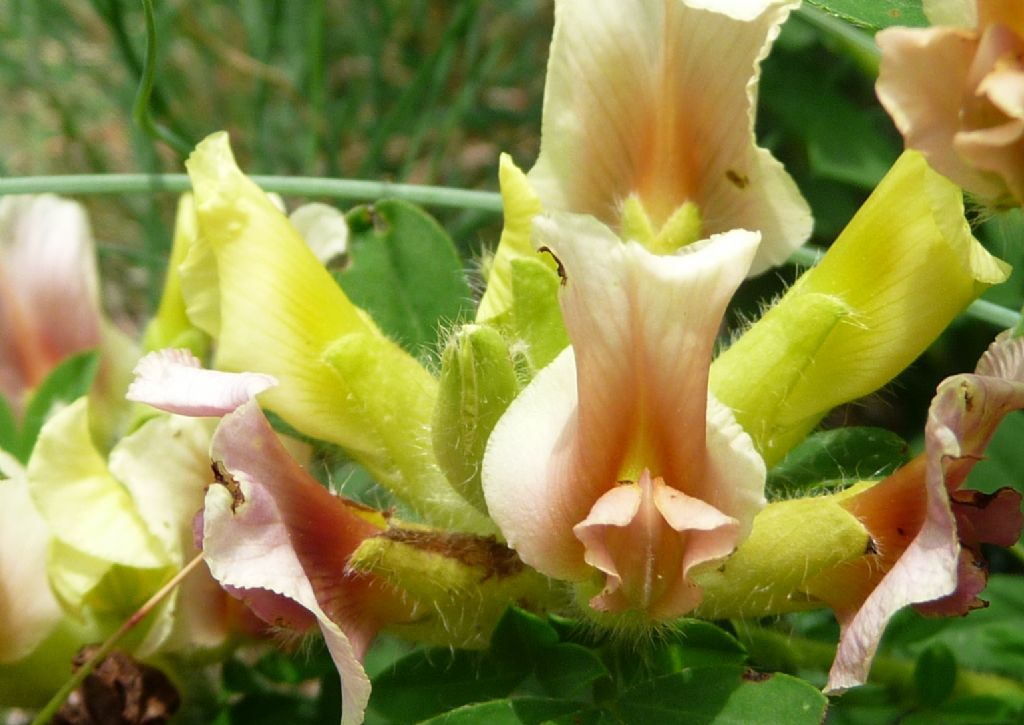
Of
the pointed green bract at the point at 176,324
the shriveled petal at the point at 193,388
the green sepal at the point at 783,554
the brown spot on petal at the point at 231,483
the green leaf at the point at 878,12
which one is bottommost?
the pointed green bract at the point at 176,324

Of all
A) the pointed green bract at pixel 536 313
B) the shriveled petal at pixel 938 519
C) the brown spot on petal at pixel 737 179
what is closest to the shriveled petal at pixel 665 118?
the brown spot on petal at pixel 737 179

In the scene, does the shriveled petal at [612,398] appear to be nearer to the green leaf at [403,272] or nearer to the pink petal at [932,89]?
the pink petal at [932,89]

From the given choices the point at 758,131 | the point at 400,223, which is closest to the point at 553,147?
the point at 400,223

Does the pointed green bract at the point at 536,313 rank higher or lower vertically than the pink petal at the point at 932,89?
lower

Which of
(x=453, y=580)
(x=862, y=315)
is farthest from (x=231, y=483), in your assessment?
(x=862, y=315)

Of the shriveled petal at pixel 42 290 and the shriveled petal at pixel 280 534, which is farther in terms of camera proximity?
the shriveled petal at pixel 42 290

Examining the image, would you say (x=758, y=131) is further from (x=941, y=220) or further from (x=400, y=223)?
(x=941, y=220)

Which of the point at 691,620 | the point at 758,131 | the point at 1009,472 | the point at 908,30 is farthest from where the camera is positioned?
the point at 758,131

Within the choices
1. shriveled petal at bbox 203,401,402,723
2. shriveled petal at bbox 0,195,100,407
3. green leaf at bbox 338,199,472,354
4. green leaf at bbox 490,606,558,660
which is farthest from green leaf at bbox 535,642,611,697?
shriveled petal at bbox 0,195,100,407
